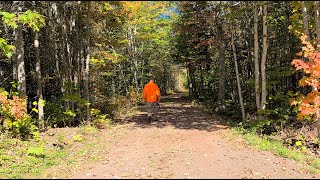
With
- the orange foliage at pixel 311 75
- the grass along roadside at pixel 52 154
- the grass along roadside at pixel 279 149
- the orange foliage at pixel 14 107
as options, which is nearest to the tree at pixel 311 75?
the orange foliage at pixel 311 75

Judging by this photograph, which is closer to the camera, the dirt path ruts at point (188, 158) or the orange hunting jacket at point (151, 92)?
the dirt path ruts at point (188, 158)

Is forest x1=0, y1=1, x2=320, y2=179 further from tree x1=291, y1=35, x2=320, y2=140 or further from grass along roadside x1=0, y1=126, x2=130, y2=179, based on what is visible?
grass along roadside x1=0, y1=126, x2=130, y2=179

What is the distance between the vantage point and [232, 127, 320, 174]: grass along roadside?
315 inches

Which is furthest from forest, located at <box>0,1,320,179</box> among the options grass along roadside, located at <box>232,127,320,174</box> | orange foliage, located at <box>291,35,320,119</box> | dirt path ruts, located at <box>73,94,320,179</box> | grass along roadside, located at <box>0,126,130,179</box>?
dirt path ruts, located at <box>73,94,320,179</box>

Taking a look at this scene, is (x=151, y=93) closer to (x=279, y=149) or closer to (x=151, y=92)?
(x=151, y=92)

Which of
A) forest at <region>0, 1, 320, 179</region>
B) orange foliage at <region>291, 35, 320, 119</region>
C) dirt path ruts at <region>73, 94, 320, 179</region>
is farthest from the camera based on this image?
forest at <region>0, 1, 320, 179</region>

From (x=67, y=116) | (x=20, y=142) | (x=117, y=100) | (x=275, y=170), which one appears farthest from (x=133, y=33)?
(x=275, y=170)

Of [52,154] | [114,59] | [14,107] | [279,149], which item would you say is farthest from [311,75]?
[114,59]

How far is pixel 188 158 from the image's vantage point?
7887mm

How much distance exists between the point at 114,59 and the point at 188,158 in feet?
38.6

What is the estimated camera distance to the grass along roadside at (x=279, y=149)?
8.01 m

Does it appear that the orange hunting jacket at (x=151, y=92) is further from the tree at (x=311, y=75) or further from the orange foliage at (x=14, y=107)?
the tree at (x=311, y=75)

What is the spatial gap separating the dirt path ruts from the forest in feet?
6.81

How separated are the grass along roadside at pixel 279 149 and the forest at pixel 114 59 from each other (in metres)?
0.58
